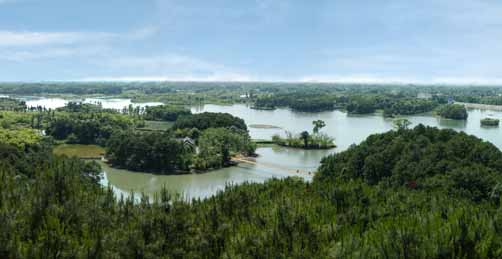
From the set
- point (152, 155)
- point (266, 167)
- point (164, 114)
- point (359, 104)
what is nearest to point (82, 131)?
point (152, 155)

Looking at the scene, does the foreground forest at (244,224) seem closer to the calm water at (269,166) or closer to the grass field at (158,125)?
the calm water at (269,166)

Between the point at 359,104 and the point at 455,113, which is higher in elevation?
the point at 359,104

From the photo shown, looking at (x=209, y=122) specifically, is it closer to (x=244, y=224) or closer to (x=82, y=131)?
(x=82, y=131)

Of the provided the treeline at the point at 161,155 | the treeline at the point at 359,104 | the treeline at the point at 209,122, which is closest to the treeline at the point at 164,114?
the treeline at the point at 209,122

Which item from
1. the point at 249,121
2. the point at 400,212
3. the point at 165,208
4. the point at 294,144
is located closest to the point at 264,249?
the point at 165,208

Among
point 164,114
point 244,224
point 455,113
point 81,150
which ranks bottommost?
point 81,150

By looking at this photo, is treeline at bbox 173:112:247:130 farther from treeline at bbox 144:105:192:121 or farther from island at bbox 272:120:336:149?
treeline at bbox 144:105:192:121

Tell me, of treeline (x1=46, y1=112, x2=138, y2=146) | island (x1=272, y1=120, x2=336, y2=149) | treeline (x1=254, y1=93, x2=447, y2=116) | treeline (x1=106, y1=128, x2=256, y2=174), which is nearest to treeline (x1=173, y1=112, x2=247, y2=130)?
island (x1=272, y1=120, x2=336, y2=149)

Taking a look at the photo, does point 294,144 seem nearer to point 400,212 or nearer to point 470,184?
point 470,184

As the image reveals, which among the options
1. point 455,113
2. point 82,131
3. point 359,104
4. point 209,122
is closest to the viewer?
point 82,131
